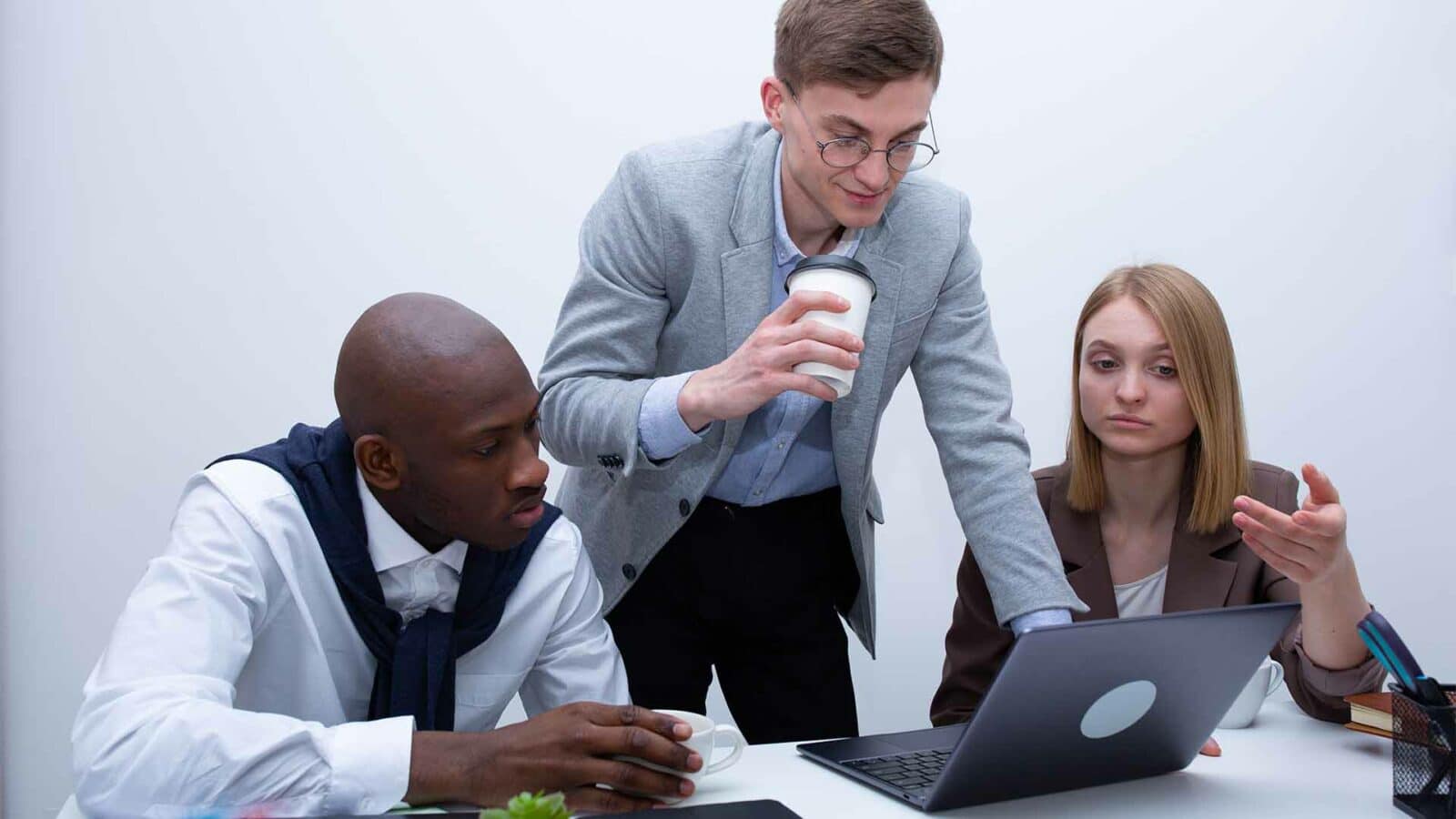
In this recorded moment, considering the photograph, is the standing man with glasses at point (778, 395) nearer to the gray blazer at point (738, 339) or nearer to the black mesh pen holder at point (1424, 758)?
the gray blazer at point (738, 339)

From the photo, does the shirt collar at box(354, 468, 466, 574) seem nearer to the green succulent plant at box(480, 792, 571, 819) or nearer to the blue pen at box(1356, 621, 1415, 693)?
the green succulent plant at box(480, 792, 571, 819)

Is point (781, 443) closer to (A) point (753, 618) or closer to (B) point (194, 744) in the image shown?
(A) point (753, 618)

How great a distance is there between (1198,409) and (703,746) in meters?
1.11

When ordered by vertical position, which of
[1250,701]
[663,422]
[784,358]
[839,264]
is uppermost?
[839,264]

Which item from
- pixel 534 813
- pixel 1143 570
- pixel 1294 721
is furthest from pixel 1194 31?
pixel 534 813

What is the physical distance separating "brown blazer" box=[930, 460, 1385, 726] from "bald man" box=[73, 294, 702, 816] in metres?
0.59

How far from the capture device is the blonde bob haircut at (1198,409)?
6.42 feet

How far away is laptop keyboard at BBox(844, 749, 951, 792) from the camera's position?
4.12 ft

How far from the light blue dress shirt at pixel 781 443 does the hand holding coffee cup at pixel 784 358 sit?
296mm

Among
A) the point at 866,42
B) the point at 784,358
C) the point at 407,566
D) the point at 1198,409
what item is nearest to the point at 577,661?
the point at 407,566

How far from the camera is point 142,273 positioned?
2404 mm

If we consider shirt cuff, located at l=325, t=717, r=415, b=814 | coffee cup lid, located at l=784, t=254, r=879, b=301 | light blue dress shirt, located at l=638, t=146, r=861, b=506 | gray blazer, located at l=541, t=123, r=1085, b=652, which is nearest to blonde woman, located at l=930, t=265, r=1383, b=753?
gray blazer, located at l=541, t=123, r=1085, b=652

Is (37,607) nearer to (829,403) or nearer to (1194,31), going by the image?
(829,403)

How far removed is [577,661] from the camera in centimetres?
153
